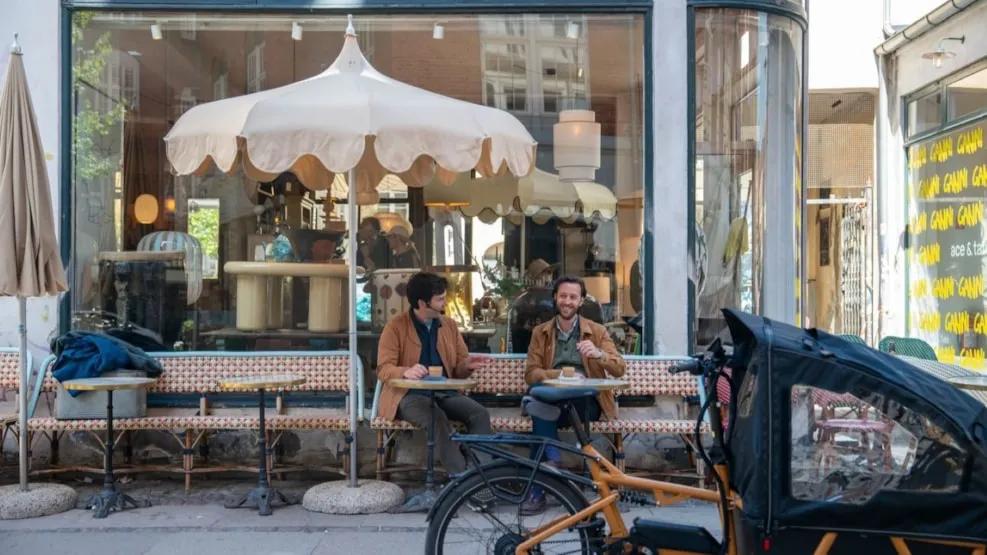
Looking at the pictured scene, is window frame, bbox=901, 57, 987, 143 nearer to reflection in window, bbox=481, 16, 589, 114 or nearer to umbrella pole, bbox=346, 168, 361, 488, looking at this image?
reflection in window, bbox=481, 16, 589, 114

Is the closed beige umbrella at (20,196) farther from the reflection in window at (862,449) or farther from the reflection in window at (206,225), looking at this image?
the reflection in window at (862,449)

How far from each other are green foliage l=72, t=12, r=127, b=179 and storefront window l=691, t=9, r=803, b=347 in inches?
175

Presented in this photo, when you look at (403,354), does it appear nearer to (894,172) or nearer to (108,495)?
(108,495)

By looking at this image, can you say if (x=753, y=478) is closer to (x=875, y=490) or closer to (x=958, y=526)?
(x=875, y=490)

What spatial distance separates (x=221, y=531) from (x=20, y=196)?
2.27m

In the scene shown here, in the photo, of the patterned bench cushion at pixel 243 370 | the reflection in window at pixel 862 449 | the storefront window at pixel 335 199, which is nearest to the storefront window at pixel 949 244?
the storefront window at pixel 335 199

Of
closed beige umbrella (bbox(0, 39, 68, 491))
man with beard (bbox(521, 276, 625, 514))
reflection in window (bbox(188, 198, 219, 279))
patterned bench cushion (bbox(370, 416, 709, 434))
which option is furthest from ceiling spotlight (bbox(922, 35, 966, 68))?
closed beige umbrella (bbox(0, 39, 68, 491))

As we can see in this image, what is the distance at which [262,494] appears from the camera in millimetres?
6027

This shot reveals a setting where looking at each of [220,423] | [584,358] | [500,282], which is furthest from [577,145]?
[220,423]

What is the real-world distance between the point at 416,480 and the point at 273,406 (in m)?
1.16

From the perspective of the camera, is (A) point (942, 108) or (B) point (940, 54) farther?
(A) point (942, 108)

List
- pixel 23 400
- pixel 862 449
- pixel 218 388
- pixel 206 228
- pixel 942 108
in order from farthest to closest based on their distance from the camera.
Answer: pixel 942 108 → pixel 206 228 → pixel 218 388 → pixel 23 400 → pixel 862 449

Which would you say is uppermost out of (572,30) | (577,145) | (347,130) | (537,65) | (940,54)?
(940,54)

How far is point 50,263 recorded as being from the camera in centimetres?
588
